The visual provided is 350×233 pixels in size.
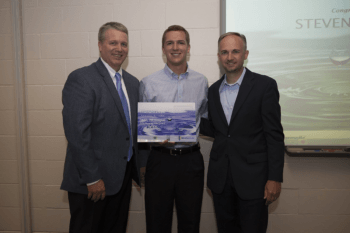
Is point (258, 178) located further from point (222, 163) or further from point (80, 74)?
point (80, 74)

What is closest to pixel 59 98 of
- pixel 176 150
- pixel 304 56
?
pixel 176 150

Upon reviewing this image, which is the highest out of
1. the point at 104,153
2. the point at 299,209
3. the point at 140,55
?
the point at 140,55

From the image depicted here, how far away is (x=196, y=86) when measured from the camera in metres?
1.80

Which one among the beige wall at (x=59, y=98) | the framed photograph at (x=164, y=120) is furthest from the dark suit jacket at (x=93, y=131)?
the beige wall at (x=59, y=98)

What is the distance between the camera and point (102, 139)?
148 centimetres

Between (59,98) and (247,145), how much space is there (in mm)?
1955

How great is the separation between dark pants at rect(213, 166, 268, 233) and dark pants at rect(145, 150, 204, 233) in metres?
0.19

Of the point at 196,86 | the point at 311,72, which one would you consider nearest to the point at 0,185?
the point at 196,86

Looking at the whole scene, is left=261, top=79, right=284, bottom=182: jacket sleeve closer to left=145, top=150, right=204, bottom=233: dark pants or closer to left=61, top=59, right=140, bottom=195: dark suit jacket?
left=145, top=150, right=204, bottom=233: dark pants

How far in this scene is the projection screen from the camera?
1996 millimetres

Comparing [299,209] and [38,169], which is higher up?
[38,169]

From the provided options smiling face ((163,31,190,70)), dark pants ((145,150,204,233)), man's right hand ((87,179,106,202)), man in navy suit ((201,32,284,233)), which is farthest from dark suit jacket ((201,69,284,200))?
man's right hand ((87,179,106,202))

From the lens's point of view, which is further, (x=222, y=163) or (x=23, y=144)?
(x=23, y=144)

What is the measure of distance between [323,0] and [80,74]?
7.33ft
